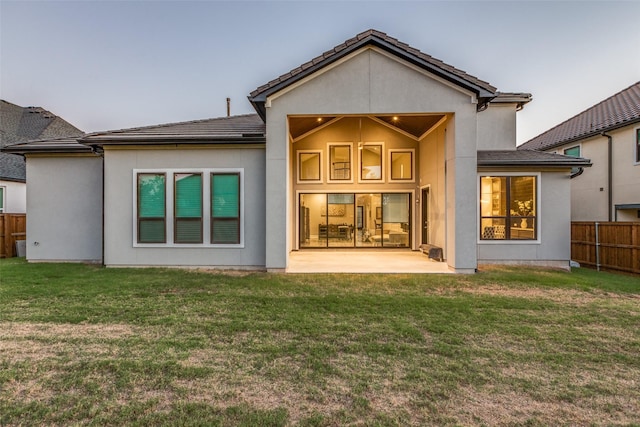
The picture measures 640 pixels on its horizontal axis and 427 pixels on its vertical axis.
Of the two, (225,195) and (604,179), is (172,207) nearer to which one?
(225,195)

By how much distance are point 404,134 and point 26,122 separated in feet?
84.0

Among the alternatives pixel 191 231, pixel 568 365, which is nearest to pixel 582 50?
pixel 568 365

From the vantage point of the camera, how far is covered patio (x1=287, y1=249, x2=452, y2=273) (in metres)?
8.41

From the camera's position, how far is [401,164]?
40.9 ft

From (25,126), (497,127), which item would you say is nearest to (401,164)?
(497,127)

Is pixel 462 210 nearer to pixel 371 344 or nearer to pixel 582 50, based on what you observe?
pixel 371 344

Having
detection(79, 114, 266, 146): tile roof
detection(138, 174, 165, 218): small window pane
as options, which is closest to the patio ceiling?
detection(79, 114, 266, 146): tile roof

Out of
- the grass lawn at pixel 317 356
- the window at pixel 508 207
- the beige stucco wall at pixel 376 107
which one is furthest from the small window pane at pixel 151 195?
the window at pixel 508 207

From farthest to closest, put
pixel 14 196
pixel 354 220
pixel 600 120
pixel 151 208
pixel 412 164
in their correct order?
1. pixel 14 196
2. pixel 600 120
3. pixel 354 220
4. pixel 412 164
5. pixel 151 208

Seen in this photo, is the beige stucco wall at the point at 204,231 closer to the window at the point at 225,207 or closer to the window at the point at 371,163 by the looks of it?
the window at the point at 225,207

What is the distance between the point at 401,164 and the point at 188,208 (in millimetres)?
8394

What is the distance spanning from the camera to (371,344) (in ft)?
12.6

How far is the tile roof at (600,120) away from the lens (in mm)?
12372

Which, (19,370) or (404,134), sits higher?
(404,134)
